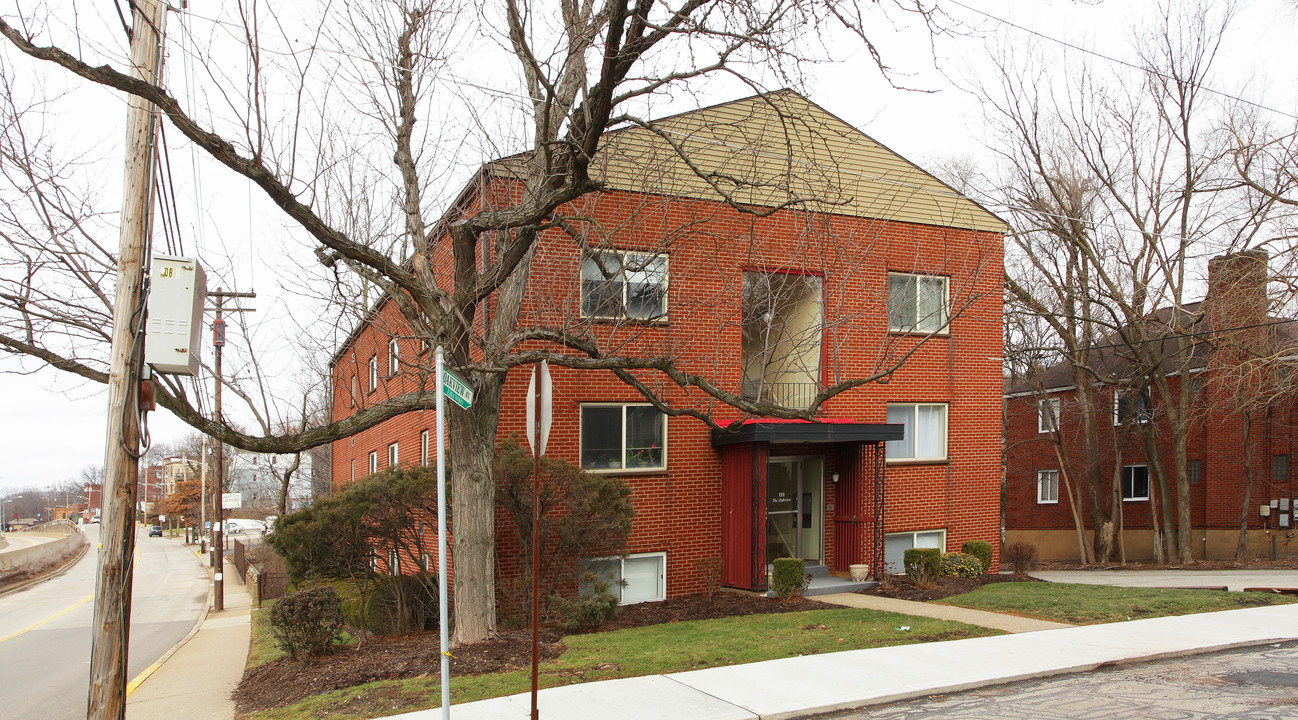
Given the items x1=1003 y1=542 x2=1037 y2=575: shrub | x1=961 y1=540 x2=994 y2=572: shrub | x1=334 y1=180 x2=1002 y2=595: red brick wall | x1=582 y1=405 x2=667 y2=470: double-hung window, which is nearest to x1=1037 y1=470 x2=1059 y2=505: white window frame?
x1=1003 y1=542 x2=1037 y2=575: shrub

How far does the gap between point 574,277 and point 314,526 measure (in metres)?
5.17

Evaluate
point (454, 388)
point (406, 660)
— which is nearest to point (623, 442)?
point (406, 660)

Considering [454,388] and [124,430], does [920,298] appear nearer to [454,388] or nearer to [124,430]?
[454,388]

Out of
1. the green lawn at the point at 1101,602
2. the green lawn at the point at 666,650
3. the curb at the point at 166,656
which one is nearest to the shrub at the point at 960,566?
the green lawn at the point at 1101,602

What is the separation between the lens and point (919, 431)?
17.2 meters

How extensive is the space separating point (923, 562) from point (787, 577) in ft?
9.52

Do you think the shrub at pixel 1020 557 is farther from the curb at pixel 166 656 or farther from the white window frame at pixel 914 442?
the curb at pixel 166 656

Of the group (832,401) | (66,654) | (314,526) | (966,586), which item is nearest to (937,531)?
(966,586)

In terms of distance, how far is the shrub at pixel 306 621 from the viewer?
10.9m

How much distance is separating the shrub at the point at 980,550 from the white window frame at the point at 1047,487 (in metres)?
19.8

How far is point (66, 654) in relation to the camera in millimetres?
17875

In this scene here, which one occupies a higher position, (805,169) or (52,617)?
(805,169)

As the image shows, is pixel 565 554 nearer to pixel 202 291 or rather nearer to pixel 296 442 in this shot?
pixel 296 442

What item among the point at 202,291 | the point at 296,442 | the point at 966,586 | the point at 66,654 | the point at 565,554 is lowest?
A: the point at 66,654
